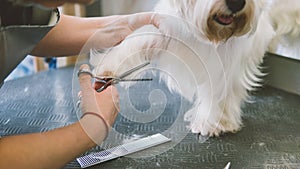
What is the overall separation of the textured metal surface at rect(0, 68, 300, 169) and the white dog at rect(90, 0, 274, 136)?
0.24 ft

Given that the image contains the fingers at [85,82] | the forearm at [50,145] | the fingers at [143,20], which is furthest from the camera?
A: the fingers at [143,20]

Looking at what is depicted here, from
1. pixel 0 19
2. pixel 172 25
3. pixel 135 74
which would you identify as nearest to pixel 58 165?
pixel 0 19

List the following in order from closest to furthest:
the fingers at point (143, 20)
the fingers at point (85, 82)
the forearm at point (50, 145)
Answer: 1. the forearm at point (50, 145)
2. the fingers at point (85, 82)
3. the fingers at point (143, 20)

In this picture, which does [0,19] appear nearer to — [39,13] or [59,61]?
[39,13]

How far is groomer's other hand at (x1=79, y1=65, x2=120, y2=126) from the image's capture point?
798mm

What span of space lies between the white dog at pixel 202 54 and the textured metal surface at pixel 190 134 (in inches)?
2.9

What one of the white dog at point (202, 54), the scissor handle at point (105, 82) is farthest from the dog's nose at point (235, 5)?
the scissor handle at point (105, 82)

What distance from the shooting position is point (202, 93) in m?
1.13

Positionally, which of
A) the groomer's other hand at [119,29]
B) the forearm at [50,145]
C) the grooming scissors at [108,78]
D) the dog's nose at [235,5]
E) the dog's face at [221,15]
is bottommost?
the forearm at [50,145]

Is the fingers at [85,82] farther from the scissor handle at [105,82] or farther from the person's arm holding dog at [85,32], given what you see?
the person's arm holding dog at [85,32]

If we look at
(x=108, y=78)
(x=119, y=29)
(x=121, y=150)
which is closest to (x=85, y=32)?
(x=119, y=29)

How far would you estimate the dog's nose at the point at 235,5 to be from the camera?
91cm

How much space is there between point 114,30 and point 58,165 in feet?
1.58

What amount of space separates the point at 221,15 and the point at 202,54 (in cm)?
14
